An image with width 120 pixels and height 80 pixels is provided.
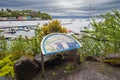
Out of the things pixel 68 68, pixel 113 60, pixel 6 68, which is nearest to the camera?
pixel 68 68

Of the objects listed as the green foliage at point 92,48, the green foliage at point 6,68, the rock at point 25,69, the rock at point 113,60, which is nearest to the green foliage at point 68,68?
the rock at point 25,69

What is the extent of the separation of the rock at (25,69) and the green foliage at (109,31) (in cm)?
395

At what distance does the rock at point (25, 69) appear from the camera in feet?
22.7

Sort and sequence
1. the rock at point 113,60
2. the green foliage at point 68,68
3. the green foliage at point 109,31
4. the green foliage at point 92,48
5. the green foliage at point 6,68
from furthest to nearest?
the green foliage at point 92,48
the green foliage at point 109,31
the green foliage at point 6,68
the rock at point 113,60
the green foliage at point 68,68

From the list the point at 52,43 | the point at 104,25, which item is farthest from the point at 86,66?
the point at 104,25

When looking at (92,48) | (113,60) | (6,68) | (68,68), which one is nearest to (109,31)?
(92,48)

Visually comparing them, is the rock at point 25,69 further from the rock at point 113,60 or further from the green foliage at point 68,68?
the rock at point 113,60

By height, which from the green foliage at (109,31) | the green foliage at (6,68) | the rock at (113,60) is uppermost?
the green foliage at (109,31)

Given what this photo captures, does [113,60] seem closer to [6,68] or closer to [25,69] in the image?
[25,69]

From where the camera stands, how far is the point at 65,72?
6.89 metres

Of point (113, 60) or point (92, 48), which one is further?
point (92, 48)

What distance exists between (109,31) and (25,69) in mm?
4307

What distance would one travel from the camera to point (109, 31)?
32.7ft

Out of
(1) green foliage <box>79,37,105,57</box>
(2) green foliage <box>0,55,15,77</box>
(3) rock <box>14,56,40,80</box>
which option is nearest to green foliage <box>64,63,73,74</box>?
(3) rock <box>14,56,40,80</box>
